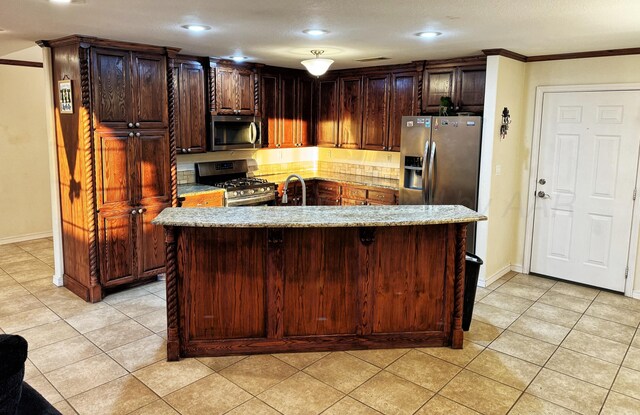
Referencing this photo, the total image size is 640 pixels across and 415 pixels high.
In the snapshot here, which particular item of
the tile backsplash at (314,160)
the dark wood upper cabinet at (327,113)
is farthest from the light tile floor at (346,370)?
the dark wood upper cabinet at (327,113)

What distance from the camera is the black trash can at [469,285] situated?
3.84m

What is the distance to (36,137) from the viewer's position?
22.0 feet

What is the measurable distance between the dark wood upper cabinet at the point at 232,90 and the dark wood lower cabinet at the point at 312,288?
2.82 m

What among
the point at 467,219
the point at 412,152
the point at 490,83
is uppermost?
the point at 490,83

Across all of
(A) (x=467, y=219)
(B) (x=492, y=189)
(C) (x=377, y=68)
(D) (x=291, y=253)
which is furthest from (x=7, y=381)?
(C) (x=377, y=68)

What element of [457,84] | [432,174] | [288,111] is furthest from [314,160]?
[457,84]

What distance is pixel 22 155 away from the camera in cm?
662

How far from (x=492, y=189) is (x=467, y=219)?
1872 mm

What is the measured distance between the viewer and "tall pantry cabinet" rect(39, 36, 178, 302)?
438cm

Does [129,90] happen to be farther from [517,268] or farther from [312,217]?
[517,268]

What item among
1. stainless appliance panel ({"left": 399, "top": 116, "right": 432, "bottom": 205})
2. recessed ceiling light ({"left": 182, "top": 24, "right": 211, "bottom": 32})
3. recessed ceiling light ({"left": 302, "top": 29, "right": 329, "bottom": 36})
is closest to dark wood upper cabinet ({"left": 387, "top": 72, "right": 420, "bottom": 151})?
stainless appliance panel ({"left": 399, "top": 116, "right": 432, "bottom": 205})

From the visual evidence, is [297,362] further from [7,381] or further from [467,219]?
[7,381]

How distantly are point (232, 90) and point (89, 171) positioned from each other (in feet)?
6.91

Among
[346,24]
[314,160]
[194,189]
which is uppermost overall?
[346,24]
